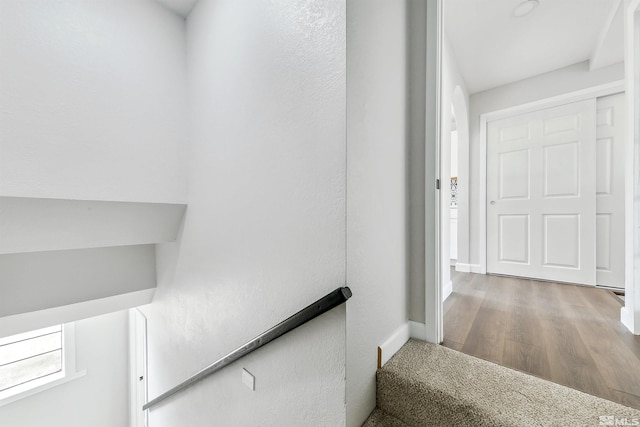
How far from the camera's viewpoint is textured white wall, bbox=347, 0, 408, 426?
946 millimetres

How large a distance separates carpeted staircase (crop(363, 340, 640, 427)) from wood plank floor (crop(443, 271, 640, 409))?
0.53 ft

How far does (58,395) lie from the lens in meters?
3.13

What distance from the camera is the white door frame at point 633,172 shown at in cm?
153

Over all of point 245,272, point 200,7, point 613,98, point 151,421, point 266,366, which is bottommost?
point 151,421

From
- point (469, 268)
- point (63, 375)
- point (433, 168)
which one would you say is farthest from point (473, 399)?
point (63, 375)

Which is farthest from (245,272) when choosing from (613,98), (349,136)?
(613,98)

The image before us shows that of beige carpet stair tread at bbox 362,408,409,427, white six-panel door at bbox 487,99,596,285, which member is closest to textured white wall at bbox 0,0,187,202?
beige carpet stair tread at bbox 362,408,409,427

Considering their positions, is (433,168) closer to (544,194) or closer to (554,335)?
(554,335)

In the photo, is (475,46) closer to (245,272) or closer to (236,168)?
(236,168)

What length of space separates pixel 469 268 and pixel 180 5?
4.16m

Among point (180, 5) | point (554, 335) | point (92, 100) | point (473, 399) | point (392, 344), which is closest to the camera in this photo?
point (473, 399)

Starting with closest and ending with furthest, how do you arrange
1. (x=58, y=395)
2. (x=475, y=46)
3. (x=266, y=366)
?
(x=266, y=366), (x=475, y=46), (x=58, y=395)

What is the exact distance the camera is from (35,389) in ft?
9.71

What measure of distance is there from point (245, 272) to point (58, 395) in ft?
13.3
